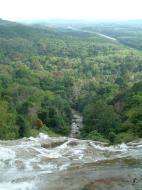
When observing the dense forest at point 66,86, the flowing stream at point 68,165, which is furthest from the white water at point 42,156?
the dense forest at point 66,86

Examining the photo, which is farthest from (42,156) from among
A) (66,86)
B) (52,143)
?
(66,86)

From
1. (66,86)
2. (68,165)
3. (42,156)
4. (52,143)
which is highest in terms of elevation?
(68,165)

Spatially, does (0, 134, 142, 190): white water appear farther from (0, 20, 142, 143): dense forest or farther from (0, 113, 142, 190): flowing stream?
(0, 20, 142, 143): dense forest

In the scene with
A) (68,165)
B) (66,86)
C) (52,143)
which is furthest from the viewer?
(66,86)

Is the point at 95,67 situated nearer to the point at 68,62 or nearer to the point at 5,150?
the point at 68,62

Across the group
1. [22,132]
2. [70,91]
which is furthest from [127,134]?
[70,91]

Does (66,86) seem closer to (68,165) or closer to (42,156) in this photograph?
(42,156)
